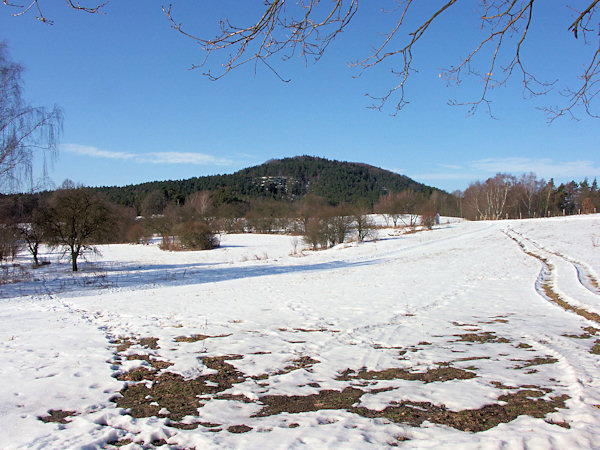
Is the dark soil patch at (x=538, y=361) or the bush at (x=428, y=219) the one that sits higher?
the bush at (x=428, y=219)

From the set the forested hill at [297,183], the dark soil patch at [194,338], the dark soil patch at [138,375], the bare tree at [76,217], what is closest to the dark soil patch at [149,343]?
the dark soil patch at [194,338]

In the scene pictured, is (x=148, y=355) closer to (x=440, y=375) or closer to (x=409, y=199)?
(x=440, y=375)

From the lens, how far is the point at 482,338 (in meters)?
6.41

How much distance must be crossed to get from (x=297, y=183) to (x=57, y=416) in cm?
16496

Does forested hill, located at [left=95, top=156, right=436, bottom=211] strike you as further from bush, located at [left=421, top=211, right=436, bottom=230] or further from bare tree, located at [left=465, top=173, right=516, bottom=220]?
bush, located at [left=421, top=211, right=436, bottom=230]

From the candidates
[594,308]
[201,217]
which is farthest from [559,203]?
[594,308]

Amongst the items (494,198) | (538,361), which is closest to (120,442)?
(538,361)

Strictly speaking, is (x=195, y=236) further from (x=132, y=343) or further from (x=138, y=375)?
(x=138, y=375)

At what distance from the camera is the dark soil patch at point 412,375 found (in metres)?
4.39

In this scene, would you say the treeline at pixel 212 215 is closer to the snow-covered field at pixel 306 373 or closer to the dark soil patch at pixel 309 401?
the snow-covered field at pixel 306 373

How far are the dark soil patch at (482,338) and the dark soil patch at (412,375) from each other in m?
1.77

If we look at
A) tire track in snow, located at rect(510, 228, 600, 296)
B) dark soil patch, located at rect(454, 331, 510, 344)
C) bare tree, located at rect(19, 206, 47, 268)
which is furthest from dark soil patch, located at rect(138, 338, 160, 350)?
bare tree, located at rect(19, 206, 47, 268)

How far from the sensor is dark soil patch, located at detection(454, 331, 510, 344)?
6184 millimetres

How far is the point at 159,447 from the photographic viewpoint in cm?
289
